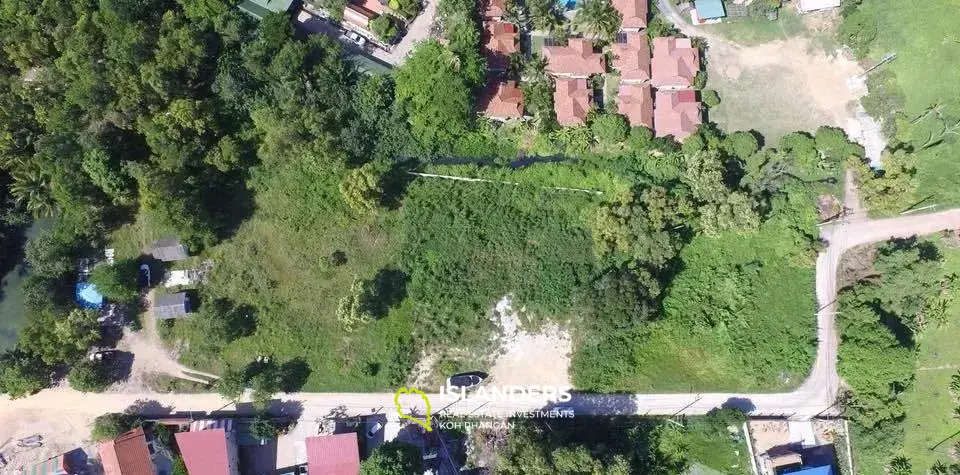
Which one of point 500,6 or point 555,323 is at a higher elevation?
point 500,6

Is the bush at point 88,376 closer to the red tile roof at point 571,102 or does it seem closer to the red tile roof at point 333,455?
the red tile roof at point 333,455

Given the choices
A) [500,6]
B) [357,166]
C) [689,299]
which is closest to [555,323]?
[689,299]

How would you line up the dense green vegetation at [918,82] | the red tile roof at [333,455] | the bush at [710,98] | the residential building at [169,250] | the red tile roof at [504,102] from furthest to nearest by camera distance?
the bush at [710,98]
the red tile roof at [504,102]
the dense green vegetation at [918,82]
the residential building at [169,250]
the red tile roof at [333,455]

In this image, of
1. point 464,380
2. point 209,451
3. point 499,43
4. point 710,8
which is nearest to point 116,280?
point 209,451

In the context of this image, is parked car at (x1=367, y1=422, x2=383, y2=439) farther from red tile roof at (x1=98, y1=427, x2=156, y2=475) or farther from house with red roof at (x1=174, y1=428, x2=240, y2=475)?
red tile roof at (x1=98, y1=427, x2=156, y2=475)

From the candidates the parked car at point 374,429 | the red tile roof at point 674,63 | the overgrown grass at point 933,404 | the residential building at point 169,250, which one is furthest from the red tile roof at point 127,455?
the overgrown grass at point 933,404

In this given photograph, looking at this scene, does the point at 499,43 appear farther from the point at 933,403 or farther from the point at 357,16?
the point at 933,403

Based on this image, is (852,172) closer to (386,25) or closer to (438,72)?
(438,72)
